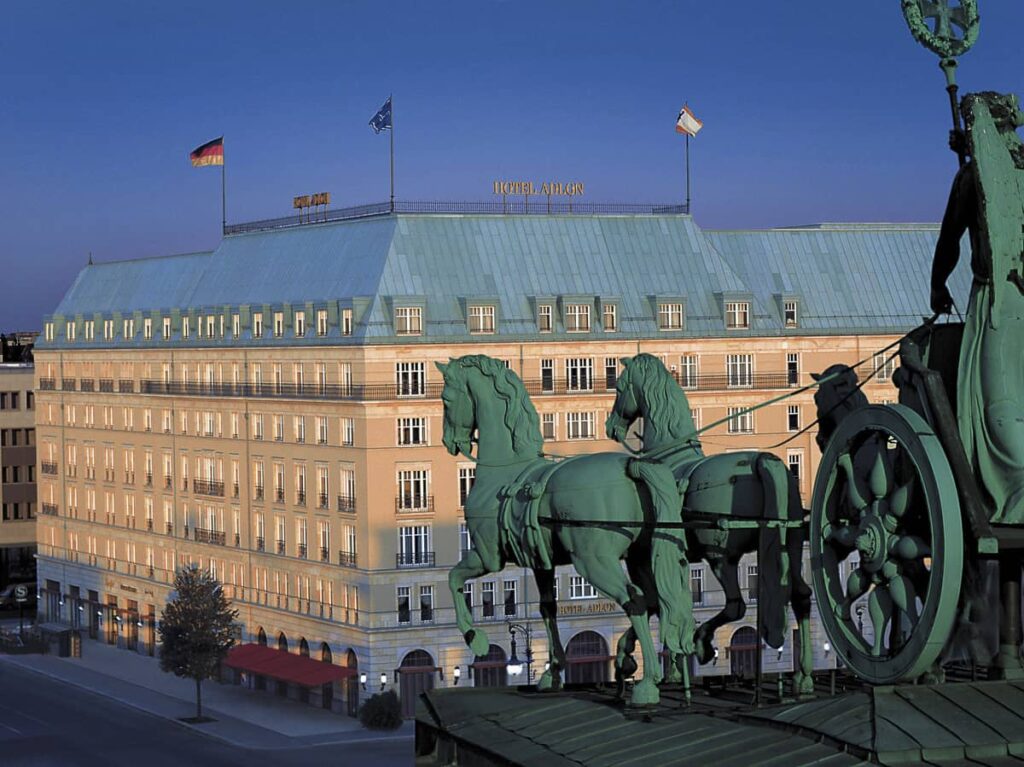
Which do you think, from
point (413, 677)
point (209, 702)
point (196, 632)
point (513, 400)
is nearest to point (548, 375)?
point (413, 677)

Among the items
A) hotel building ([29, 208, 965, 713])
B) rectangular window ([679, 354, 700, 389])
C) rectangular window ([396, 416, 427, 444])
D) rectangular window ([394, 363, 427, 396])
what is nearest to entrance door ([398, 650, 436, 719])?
hotel building ([29, 208, 965, 713])

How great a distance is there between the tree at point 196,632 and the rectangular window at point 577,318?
789 inches

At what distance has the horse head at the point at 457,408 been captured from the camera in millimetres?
54344

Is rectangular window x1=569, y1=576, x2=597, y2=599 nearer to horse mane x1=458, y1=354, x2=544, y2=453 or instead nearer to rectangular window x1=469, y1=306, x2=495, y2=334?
rectangular window x1=469, y1=306, x2=495, y2=334

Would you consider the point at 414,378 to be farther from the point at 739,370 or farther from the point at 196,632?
the point at 739,370

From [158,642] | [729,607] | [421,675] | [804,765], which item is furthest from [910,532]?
[158,642]

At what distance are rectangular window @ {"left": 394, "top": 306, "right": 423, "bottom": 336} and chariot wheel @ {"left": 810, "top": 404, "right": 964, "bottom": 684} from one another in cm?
8209

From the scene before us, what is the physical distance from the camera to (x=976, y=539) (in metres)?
38.6

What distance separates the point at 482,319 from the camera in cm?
12538

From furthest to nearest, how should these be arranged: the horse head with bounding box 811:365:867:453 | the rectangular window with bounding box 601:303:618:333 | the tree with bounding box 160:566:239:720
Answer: the rectangular window with bounding box 601:303:618:333, the tree with bounding box 160:566:239:720, the horse head with bounding box 811:365:867:453

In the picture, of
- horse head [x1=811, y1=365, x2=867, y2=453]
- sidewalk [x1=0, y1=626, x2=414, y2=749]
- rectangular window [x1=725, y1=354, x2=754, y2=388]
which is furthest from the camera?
rectangular window [x1=725, y1=354, x2=754, y2=388]

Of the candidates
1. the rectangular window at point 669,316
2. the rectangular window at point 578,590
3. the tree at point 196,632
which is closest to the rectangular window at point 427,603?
the rectangular window at point 578,590

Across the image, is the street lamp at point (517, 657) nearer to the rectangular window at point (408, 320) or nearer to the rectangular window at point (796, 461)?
the rectangular window at point (408, 320)

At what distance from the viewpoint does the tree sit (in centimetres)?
→ 12169
